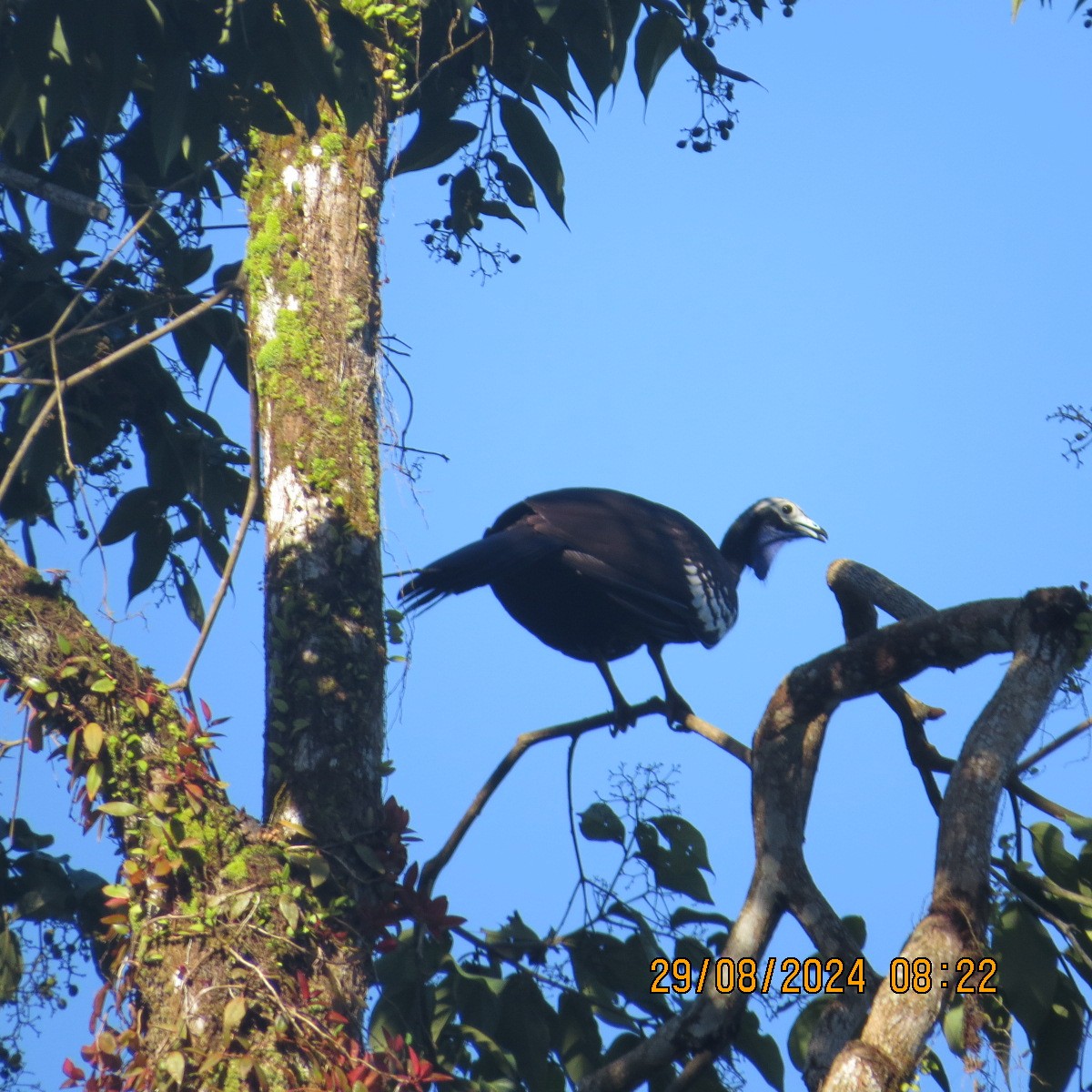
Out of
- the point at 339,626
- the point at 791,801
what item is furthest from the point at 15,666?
the point at 791,801

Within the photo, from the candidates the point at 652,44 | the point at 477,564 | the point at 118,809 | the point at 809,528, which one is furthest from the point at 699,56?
the point at 118,809

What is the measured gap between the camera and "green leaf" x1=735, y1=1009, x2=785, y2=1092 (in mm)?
2936

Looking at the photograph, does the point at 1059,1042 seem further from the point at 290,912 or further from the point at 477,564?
the point at 477,564

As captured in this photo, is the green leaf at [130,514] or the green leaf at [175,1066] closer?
the green leaf at [175,1066]

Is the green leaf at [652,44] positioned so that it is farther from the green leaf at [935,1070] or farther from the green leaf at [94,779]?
the green leaf at [935,1070]

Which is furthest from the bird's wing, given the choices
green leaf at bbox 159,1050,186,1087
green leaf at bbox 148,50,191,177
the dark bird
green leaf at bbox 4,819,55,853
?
green leaf at bbox 159,1050,186,1087

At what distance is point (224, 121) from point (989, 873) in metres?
2.39

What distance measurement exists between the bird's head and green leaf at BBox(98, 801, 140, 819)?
143 inches

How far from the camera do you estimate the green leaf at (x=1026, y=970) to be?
238 cm

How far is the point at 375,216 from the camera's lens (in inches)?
142

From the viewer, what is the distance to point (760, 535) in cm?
594

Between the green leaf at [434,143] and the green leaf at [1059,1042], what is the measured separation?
2769 millimetres

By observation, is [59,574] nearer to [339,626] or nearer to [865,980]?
[339,626]

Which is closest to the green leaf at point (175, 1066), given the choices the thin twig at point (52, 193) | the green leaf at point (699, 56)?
the thin twig at point (52, 193)
